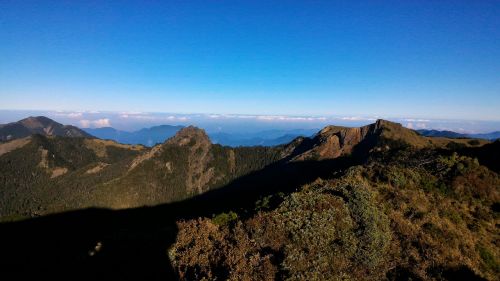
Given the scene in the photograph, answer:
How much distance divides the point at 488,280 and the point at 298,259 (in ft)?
48.9

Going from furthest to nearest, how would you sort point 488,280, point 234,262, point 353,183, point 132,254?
point 353,183
point 132,254
point 488,280
point 234,262

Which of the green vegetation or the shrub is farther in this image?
the shrub

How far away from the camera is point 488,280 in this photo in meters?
25.0

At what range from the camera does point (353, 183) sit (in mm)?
36031

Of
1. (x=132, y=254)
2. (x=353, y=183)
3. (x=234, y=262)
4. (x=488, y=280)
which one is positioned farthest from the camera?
(x=353, y=183)

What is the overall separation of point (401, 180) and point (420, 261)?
1517cm

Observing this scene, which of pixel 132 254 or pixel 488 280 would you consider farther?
pixel 132 254

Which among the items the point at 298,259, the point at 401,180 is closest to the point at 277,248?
the point at 298,259

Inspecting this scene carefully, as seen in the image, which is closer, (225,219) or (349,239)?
(349,239)

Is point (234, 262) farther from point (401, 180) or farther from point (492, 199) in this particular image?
point (492, 199)

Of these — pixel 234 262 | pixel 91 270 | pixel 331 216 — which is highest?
pixel 331 216

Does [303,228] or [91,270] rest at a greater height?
[303,228]

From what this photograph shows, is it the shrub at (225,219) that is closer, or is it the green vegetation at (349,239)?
the green vegetation at (349,239)

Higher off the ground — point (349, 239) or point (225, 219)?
point (349, 239)
